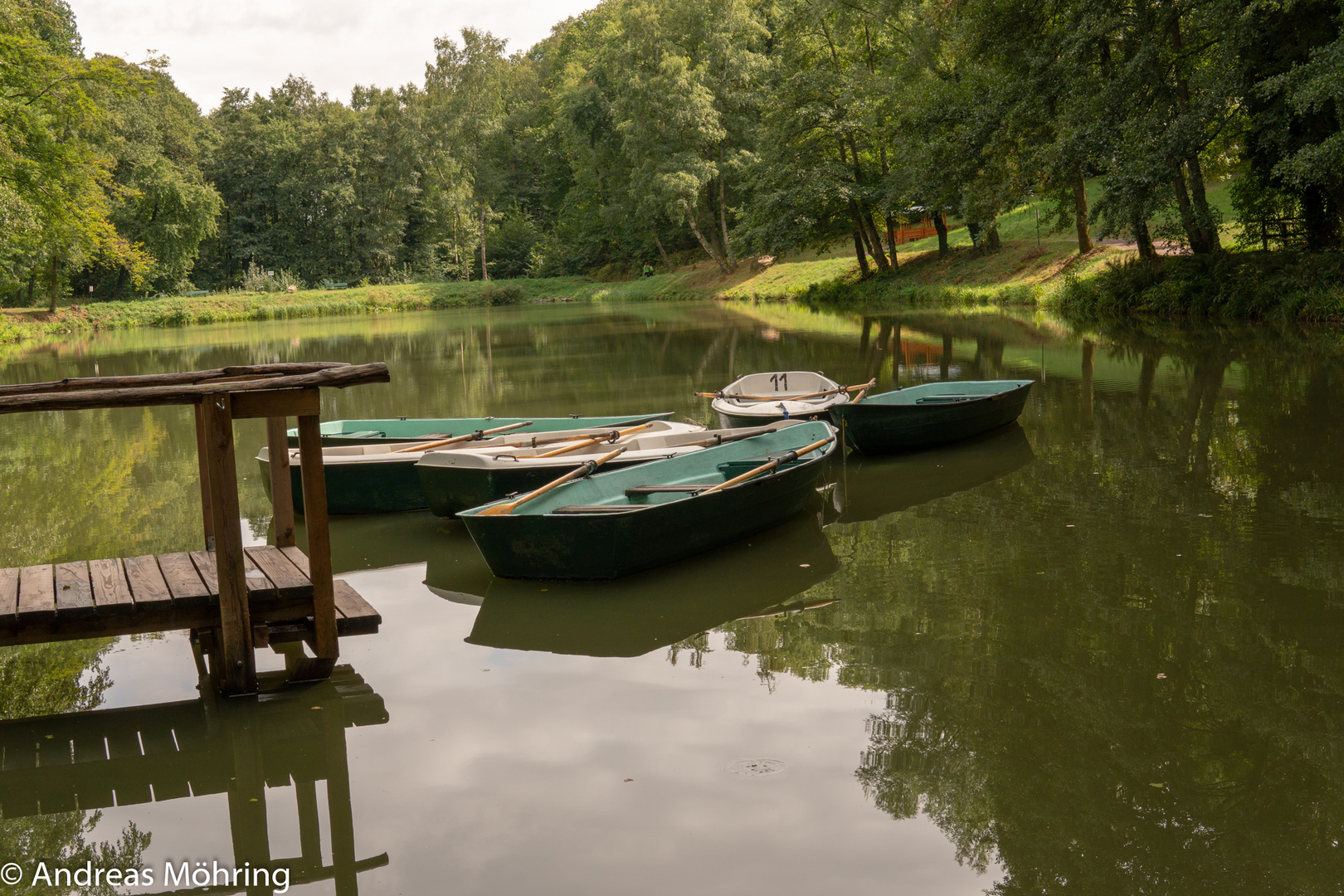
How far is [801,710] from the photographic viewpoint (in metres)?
5.15

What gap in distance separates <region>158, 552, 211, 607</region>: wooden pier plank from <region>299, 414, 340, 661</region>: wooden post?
560mm

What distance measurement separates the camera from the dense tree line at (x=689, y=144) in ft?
70.9

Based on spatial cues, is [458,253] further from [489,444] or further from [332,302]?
[489,444]

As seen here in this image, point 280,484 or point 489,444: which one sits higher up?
point 280,484

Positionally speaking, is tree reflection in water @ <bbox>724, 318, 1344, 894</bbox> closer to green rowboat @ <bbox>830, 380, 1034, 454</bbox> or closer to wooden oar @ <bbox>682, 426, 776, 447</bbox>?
green rowboat @ <bbox>830, 380, 1034, 454</bbox>

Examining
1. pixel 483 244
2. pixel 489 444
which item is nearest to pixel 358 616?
pixel 489 444

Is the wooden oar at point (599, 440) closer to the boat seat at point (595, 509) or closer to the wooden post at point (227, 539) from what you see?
the boat seat at point (595, 509)

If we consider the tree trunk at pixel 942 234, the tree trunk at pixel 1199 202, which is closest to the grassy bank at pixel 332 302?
the tree trunk at pixel 942 234

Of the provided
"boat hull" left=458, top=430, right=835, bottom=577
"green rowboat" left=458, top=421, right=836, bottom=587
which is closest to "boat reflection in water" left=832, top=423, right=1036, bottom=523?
"green rowboat" left=458, top=421, right=836, bottom=587

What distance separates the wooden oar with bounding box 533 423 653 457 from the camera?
9.00 meters

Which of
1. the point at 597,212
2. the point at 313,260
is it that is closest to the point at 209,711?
Answer: the point at 597,212

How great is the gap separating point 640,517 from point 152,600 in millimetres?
3076

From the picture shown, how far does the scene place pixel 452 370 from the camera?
22.9 metres

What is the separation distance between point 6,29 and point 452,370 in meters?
20.5
